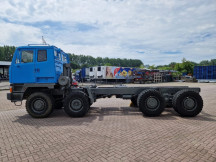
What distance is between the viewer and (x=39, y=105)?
22.3 ft

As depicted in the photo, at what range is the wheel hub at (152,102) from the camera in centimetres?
682

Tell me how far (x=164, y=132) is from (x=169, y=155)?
56.2 inches

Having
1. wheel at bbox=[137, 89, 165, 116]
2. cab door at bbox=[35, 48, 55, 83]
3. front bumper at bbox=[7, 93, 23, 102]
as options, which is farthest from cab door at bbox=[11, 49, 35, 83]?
wheel at bbox=[137, 89, 165, 116]

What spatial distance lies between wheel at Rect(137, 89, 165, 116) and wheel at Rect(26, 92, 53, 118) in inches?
154

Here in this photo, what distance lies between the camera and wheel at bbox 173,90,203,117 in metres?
6.71

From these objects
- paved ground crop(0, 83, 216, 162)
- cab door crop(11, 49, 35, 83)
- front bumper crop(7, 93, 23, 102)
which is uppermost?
cab door crop(11, 49, 35, 83)

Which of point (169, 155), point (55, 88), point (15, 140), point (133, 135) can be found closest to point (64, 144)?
point (15, 140)

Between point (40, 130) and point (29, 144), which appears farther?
point (40, 130)

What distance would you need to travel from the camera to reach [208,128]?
5.24 metres

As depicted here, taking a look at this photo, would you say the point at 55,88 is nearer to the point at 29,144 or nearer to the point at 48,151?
the point at 29,144

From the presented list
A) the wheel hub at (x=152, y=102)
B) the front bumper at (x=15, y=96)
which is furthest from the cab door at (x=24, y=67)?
the wheel hub at (x=152, y=102)

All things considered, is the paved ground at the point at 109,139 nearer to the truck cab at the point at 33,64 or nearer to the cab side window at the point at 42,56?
the truck cab at the point at 33,64

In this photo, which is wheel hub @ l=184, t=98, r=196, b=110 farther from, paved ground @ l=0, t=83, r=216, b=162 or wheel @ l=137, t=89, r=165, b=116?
wheel @ l=137, t=89, r=165, b=116

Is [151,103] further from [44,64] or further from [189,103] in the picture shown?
[44,64]
